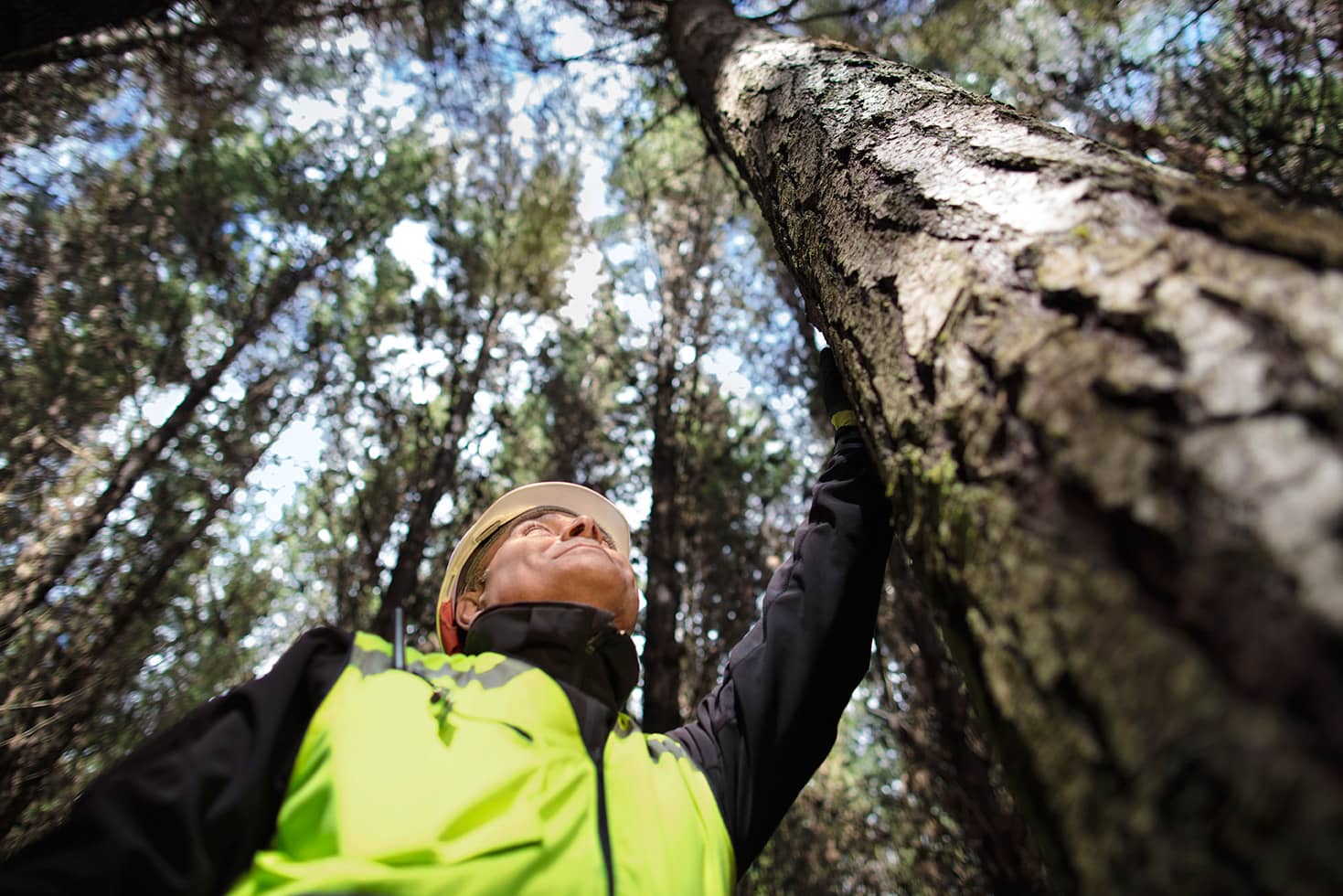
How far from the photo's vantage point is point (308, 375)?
385 inches

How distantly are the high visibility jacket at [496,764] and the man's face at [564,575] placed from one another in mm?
91

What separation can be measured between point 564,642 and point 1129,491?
1.09 metres

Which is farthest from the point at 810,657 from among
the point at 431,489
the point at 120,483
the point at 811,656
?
the point at 120,483

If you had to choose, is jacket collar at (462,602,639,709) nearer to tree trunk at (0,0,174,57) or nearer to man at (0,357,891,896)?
man at (0,357,891,896)

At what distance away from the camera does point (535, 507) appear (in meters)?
2.04

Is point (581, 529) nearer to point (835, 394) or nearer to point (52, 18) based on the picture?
point (835, 394)

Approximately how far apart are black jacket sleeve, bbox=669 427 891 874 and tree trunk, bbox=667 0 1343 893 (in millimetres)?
515

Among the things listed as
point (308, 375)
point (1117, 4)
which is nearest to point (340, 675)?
point (1117, 4)

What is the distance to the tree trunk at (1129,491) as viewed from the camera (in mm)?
308

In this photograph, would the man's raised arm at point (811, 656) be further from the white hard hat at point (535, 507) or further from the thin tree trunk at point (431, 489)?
the thin tree trunk at point (431, 489)

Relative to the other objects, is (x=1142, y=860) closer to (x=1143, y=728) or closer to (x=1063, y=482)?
(x=1143, y=728)

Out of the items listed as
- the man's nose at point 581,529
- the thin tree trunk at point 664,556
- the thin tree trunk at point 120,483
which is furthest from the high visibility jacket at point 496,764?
the thin tree trunk at point 120,483

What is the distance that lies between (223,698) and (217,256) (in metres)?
10.4

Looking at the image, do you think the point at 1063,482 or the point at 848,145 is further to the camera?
the point at 848,145
